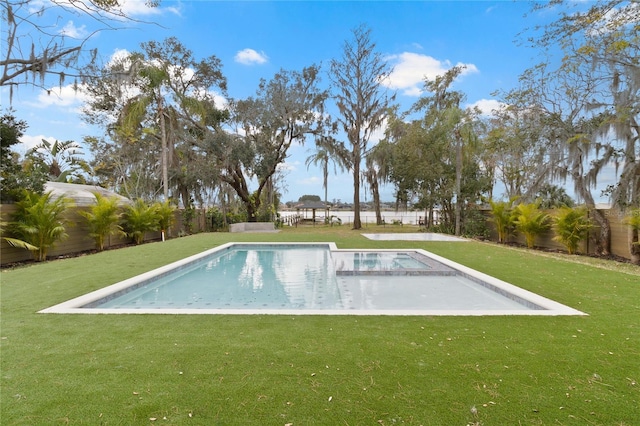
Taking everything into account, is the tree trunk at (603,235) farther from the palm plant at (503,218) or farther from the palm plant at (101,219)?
the palm plant at (101,219)

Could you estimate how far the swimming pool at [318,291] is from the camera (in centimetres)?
411

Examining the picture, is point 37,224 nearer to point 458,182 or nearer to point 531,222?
point 531,222


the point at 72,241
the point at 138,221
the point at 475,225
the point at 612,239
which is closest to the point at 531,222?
the point at 612,239

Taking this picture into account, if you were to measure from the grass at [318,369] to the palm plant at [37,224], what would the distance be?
189 inches

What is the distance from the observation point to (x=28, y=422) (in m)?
1.86

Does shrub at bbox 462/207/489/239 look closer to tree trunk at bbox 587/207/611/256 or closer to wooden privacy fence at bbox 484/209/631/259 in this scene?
wooden privacy fence at bbox 484/209/631/259

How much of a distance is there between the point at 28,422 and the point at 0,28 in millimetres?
4506

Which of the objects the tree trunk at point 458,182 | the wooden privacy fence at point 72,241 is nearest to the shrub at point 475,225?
the tree trunk at point 458,182

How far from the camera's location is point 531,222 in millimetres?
10836

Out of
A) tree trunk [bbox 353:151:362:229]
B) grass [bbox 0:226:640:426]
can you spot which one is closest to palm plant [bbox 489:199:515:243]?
tree trunk [bbox 353:151:362:229]

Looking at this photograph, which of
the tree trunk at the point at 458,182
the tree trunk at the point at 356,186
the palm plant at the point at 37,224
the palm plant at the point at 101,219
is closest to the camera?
the palm plant at the point at 37,224

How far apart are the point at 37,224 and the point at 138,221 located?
4.00m

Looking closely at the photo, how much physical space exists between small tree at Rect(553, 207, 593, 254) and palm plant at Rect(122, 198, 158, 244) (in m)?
12.8

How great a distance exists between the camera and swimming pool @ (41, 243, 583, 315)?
162 inches
